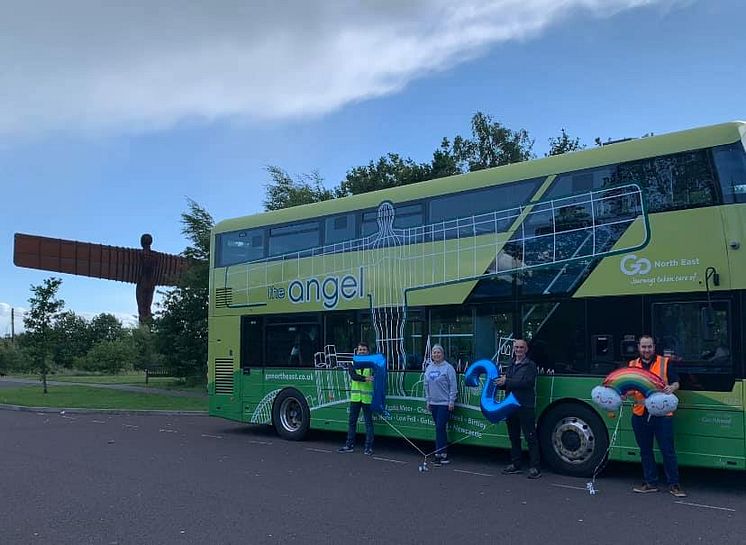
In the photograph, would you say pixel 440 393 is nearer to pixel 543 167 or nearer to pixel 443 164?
pixel 543 167

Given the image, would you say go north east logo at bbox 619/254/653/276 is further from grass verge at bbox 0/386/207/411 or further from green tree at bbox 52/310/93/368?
green tree at bbox 52/310/93/368

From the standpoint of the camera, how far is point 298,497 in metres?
7.96

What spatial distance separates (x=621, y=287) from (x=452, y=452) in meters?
4.42

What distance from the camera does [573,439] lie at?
9.26m

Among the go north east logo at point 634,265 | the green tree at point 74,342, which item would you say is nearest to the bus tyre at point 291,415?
the go north east logo at point 634,265

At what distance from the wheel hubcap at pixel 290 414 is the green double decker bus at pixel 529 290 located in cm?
3

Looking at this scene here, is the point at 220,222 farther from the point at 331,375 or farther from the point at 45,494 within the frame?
the point at 45,494

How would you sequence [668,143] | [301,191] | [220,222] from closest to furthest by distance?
[668,143] → [220,222] → [301,191]

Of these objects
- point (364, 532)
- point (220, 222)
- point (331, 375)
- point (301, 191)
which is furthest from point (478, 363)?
Result: point (301, 191)

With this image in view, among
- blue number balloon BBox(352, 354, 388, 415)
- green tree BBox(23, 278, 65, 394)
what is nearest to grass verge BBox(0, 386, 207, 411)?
green tree BBox(23, 278, 65, 394)

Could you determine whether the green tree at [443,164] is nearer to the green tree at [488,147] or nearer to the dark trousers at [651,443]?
the green tree at [488,147]

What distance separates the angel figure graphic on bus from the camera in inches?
365

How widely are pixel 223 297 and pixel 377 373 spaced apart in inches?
179

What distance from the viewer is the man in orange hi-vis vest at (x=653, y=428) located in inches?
317
